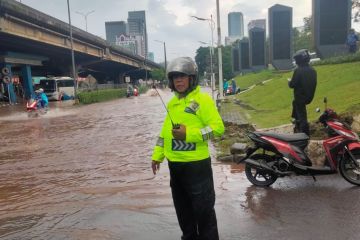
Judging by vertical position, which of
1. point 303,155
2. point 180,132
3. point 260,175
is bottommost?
point 260,175

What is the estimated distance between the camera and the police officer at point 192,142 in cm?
348

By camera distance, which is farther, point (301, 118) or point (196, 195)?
point (301, 118)

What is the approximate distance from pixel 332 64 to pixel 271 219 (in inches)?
665

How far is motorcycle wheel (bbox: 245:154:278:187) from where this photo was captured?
6.19 metres

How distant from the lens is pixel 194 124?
3.53 metres

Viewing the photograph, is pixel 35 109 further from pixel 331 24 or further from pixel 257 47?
pixel 257 47

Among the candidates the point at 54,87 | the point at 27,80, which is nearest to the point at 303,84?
the point at 27,80

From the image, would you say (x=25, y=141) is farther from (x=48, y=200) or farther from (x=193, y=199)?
(x=193, y=199)

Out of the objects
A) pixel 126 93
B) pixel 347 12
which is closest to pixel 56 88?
pixel 126 93

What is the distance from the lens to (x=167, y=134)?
3709 millimetres

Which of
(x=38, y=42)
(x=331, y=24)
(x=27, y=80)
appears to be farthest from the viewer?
(x=27, y=80)

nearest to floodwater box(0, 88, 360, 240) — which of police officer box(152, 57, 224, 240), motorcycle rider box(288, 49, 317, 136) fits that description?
police officer box(152, 57, 224, 240)

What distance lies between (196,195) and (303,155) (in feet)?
10.1

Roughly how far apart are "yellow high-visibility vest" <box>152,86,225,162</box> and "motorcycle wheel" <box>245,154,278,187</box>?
111 inches
